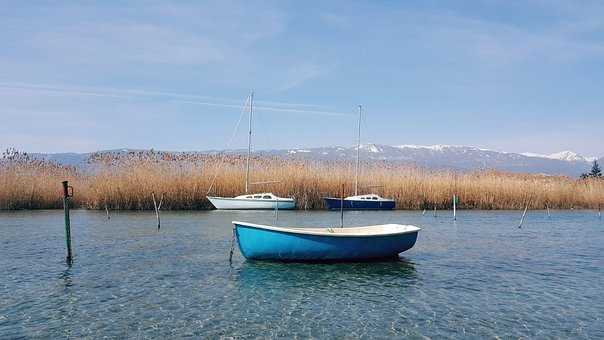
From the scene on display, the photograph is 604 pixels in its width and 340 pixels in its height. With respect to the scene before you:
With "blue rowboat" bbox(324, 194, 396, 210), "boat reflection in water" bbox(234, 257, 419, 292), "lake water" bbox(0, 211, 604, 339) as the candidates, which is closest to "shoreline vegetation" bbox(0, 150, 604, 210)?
"blue rowboat" bbox(324, 194, 396, 210)

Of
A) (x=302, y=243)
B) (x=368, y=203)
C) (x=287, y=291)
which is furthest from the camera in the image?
(x=368, y=203)

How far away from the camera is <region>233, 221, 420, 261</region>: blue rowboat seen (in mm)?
17203

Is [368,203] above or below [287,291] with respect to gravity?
above

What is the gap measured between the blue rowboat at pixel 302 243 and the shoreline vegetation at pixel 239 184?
867 inches

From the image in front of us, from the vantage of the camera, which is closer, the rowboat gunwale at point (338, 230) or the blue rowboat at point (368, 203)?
the rowboat gunwale at point (338, 230)

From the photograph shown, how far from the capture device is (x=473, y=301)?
13242mm

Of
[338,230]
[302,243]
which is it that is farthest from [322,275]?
[338,230]

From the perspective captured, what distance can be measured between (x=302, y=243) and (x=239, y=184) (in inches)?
1035

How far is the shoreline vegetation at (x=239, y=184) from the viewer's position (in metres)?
37.8

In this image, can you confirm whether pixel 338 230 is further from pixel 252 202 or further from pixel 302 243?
pixel 252 202

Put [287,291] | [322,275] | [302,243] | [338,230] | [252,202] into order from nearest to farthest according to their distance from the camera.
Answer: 1. [287,291]
2. [322,275]
3. [302,243]
4. [338,230]
5. [252,202]

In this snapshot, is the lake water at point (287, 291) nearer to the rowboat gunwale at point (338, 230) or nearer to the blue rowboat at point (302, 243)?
the blue rowboat at point (302, 243)

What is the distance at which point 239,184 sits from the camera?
4306 cm

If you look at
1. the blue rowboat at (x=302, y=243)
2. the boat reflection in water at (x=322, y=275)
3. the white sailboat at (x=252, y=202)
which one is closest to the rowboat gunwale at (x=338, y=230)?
the blue rowboat at (x=302, y=243)
